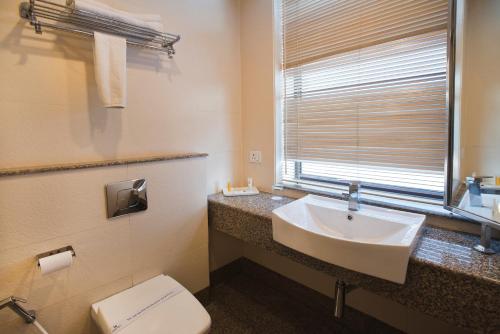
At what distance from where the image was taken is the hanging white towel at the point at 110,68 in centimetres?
122

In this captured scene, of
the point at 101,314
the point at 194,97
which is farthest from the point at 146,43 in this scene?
the point at 101,314

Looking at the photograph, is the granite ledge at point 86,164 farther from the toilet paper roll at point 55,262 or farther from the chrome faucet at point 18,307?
the chrome faucet at point 18,307

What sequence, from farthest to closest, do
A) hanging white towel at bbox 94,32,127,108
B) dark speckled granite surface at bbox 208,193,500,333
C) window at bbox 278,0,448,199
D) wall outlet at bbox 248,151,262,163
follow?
wall outlet at bbox 248,151,262,163
window at bbox 278,0,448,199
hanging white towel at bbox 94,32,127,108
dark speckled granite surface at bbox 208,193,500,333

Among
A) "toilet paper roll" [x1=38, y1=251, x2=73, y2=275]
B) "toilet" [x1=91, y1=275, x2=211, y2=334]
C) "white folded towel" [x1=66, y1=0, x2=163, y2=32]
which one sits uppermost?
"white folded towel" [x1=66, y1=0, x2=163, y2=32]

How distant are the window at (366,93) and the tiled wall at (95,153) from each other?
633 millimetres

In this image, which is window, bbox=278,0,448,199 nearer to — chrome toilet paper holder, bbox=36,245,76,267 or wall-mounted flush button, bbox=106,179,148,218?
wall-mounted flush button, bbox=106,179,148,218

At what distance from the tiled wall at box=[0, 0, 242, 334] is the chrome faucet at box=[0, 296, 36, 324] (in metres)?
0.08

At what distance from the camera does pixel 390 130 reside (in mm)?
1459

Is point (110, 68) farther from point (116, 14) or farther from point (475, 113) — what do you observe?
point (475, 113)

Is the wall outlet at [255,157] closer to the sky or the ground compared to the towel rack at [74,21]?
closer to the ground

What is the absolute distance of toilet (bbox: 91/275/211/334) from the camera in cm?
113

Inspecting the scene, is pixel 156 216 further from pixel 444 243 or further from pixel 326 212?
pixel 444 243

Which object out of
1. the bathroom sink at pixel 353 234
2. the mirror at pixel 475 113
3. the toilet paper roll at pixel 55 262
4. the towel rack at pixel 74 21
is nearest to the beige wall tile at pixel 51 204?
the toilet paper roll at pixel 55 262

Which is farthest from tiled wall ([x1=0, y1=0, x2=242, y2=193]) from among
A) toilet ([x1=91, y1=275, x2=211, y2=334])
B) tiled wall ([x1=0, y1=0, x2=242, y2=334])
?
toilet ([x1=91, y1=275, x2=211, y2=334])
